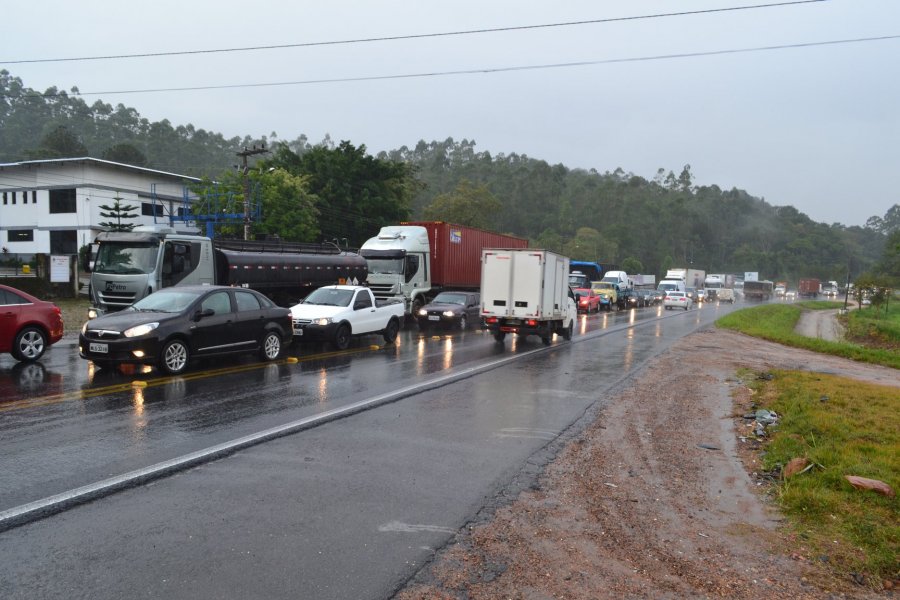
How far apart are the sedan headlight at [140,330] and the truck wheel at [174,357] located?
1.30 feet

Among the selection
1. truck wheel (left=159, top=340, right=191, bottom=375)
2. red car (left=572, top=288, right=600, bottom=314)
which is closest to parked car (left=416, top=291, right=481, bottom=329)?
truck wheel (left=159, top=340, right=191, bottom=375)

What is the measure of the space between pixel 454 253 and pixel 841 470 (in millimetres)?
22774

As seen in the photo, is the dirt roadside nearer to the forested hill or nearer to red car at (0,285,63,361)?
red car at (0,285,63,361)

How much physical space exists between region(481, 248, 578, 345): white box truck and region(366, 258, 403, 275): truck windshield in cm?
745

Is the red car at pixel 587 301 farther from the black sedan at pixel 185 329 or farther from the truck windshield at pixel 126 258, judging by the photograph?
the black sedan at pixel 185 329

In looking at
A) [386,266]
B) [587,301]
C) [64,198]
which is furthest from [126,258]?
[64,198]

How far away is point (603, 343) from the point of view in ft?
66.9

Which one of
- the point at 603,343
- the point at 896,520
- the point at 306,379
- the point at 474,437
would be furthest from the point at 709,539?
the point at 603,343

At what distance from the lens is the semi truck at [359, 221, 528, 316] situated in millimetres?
25844

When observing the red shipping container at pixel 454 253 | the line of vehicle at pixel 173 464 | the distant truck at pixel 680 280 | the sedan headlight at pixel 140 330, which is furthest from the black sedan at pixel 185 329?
the distant truck at pixel 680 280

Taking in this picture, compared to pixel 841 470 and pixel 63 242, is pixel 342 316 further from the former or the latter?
pixel 63 242

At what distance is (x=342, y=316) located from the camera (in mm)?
15922

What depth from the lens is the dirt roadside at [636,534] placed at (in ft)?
13.4

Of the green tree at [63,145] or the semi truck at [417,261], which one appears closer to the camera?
the semi truck at [417,261]
